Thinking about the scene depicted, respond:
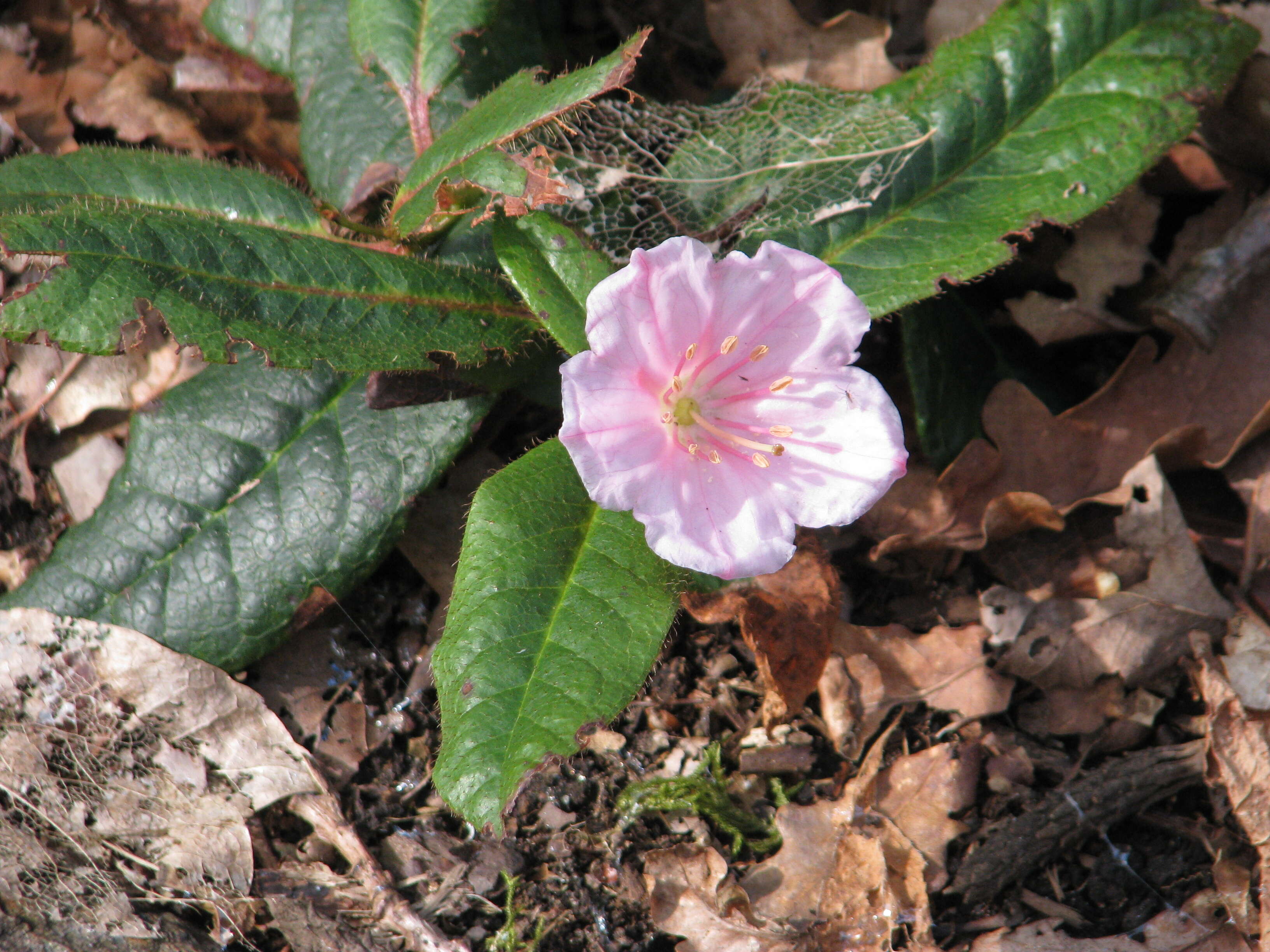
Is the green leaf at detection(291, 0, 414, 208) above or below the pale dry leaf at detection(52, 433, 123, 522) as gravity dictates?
above

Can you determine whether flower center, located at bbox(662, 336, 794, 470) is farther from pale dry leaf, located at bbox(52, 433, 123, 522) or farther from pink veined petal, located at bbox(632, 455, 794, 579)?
pale dry leaf, located at bbox(52, 433, 123, 522)

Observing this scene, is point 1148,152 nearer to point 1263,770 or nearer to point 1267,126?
point 1267,126

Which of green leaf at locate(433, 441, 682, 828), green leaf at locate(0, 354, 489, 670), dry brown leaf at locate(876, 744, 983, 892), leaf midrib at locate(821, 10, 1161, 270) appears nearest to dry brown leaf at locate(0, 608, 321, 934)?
green leaf at locate(0, 354, 489, 670)

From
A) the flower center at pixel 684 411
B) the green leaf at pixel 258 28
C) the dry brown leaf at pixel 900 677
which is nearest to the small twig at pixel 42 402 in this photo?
the green leaf at pixel 258 28

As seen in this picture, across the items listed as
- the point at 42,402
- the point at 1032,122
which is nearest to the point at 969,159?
the point at 1032,122

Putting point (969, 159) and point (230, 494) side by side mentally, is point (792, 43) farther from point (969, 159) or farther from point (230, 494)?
point (230, 494)

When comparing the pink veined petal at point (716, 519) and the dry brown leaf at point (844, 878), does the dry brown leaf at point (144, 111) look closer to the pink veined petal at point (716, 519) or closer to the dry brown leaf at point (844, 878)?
the pink veined petal at point (716, 519)

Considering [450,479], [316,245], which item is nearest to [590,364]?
[316,245]
